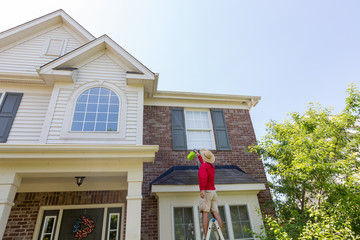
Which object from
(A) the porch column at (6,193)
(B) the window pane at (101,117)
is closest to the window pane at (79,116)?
(B) the window pane at (101,117)

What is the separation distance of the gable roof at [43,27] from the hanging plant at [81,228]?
5.93 m

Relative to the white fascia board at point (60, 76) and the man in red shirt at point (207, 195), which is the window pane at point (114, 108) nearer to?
the white fascia board at point (60, 76)

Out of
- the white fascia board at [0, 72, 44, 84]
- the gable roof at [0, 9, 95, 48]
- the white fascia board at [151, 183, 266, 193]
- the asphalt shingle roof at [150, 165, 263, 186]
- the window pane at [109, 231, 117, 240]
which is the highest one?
the gable roof at [0, 9, 95, 48]

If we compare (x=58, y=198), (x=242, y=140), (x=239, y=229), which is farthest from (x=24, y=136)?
(x=242, y=140)

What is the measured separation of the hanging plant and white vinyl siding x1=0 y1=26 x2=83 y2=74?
4681 millimetres

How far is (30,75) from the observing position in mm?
5695

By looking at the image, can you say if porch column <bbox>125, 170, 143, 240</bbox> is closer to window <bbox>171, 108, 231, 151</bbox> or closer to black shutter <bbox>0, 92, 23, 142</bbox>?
window <bbox>171, 108, 231, 151</bbox>

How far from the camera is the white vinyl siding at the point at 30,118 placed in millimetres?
5012

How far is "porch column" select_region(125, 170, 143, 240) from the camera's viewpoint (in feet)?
11.2

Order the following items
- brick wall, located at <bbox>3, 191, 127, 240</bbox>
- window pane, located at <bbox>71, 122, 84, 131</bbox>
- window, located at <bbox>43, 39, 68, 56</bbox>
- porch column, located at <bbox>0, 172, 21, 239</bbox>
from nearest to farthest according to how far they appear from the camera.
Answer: porch column, located at <bbox>0, 172, 21, 239</bbox>
brick wall, located at <bbox>3, 191, 127, 240</bbox>
window pane, located at <bbox>71, 122, 84, 131</bbox>
window, located at <bbox>43, 39, 68, 56</bbox>

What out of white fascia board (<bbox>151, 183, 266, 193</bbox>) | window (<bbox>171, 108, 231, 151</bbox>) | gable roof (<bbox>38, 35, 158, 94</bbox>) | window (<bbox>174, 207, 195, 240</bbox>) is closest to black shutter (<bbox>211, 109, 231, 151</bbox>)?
window (<bbox>171, 108, 231, 151</bbox>)

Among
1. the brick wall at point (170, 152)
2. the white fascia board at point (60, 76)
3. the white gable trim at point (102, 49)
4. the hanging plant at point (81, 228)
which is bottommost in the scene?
the hanging plant at point (81, 228)

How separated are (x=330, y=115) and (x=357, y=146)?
1051 millimetres

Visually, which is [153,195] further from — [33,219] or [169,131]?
[33,219]
